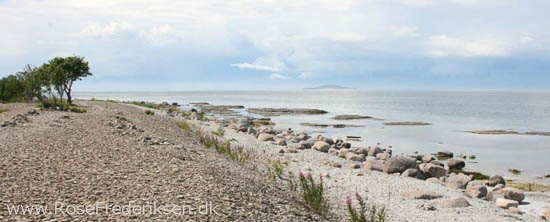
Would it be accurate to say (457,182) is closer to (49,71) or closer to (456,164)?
(456,164)

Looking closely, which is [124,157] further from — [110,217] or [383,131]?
[383,131]

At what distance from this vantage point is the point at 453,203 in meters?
12.2

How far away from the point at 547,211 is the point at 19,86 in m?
48.6

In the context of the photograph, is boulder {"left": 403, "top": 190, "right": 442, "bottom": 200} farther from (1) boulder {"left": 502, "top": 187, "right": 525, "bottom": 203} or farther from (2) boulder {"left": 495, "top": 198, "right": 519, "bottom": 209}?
(1) boulder {"left": 502, "top": 187, "right": 525, "bottom": 203}

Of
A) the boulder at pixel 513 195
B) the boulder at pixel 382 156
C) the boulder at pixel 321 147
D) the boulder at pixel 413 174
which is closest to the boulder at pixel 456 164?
the boulder at pixel 382 156

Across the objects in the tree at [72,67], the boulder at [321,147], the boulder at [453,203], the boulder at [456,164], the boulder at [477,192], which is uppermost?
the tree at [72,67]

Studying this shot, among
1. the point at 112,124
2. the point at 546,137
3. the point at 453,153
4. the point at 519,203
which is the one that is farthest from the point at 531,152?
the point at 112,124

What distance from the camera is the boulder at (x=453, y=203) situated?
12188 millimetres

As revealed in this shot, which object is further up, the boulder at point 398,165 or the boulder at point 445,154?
the boulder at point 398,165

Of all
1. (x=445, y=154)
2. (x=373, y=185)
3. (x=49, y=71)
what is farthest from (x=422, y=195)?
(x=49, y=71)

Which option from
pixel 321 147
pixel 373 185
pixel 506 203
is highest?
pixel 321 147

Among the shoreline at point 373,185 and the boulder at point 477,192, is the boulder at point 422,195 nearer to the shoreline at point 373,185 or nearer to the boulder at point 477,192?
the shoreline at point 373,185

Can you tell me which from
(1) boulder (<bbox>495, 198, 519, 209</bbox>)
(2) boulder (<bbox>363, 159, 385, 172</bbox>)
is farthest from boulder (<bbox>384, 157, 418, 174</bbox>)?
(1) boulder (<bbox>495, 198, 519, 209</bbox>)

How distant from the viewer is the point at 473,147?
30.5 metres
